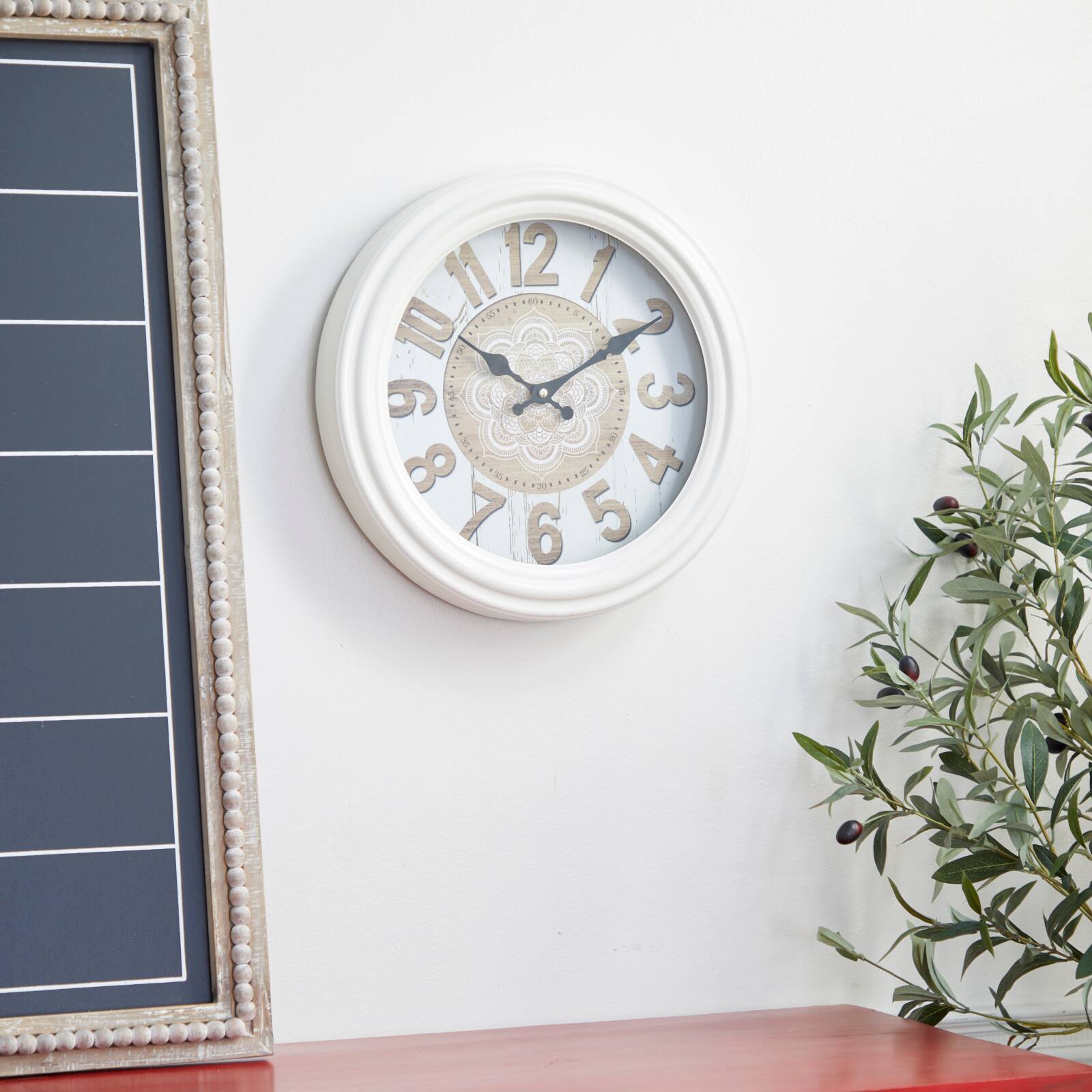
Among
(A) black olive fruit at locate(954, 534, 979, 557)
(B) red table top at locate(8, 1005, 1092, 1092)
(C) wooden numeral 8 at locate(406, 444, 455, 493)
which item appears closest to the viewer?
(B) red table top at locate(8, 1005, 1092, 1092)

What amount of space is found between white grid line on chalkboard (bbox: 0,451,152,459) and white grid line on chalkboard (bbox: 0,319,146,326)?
0.11 metres

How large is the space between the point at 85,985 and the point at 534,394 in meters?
0.67

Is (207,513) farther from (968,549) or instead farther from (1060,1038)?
(1060,1038)

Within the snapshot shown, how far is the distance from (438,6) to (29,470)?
0.60 m

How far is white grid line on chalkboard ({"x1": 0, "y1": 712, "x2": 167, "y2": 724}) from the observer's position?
106 cm

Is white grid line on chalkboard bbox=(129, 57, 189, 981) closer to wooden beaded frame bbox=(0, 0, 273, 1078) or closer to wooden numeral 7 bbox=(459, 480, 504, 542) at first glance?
wooden beaded frame bbox=(0, 0, 273, 1078)

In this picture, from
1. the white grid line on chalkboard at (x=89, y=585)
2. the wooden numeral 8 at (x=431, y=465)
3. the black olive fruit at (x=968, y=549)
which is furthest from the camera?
the black olive fruit at (x=968, y=549)

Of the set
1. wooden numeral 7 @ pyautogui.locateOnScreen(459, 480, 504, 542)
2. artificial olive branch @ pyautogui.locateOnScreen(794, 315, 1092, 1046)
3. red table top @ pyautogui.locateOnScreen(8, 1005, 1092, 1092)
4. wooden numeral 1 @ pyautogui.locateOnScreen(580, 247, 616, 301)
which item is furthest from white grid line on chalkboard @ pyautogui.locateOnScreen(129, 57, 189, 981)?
artificial olive branch @ pyautogui.locateOnScreen(794, 315, 1092, 1046)

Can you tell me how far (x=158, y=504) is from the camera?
1111mm

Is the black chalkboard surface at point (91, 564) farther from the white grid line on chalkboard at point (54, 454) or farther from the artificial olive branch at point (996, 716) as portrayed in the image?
the artificial olive branch at point (996, 716)

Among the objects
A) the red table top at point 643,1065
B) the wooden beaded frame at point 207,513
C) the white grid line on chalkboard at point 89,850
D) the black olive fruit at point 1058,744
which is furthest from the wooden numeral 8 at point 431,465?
the black olive fruit at point 1058,744

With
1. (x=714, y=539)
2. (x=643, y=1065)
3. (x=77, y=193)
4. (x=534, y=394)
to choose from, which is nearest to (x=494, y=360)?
(x=534, y=394)

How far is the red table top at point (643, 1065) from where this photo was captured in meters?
0.97

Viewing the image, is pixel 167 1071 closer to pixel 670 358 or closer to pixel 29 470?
pixel 29 470
